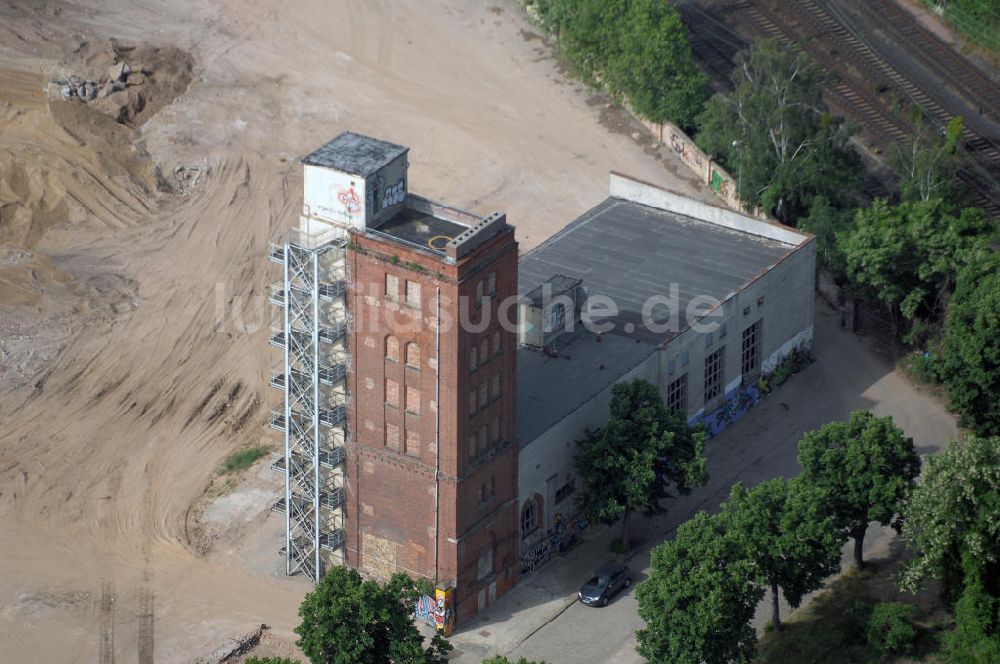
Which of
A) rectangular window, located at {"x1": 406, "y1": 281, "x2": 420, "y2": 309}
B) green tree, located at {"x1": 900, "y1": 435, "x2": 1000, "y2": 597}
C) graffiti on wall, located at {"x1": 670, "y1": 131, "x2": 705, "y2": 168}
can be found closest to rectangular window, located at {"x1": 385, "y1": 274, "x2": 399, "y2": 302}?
rectangular window, located at {"x1": 406, "y1": 281, "x2": 420, "y2": 309}

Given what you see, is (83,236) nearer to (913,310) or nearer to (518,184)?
(518,184)

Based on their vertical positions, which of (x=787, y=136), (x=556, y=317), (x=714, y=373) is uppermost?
(x=787, y=136)

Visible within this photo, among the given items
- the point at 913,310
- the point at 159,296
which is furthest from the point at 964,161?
the point at 159,296

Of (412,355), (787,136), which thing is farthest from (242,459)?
(787,136)

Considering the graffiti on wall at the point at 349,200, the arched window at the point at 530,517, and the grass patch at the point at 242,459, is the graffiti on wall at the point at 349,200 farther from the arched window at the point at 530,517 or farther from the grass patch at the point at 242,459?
the grass patch at the point at 242,459

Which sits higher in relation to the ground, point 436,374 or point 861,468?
point 436,374

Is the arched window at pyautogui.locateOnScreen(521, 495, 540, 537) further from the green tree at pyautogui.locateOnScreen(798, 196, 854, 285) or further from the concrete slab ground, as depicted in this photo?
the green tree at pyautogui.locateOnScreen(798, 196, 854, 285)

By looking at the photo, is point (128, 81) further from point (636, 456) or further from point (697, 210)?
point (636, 456)
